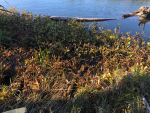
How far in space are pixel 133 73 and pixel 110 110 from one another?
92cm

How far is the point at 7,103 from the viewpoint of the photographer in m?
1.96

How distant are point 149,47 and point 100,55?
1609 mm

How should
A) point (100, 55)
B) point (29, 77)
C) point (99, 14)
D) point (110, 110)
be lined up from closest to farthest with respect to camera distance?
point (110, 110) → point (29, 77) → point (100, 55) → point (99, 14)

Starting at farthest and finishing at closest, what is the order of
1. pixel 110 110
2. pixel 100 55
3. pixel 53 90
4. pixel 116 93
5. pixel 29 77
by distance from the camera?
pixel 100 55 < pixel 29 77 < pixel 53 90 < pixel 116 93 < pixel 110 110

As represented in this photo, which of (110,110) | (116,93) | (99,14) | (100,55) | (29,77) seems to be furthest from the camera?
(99,14)

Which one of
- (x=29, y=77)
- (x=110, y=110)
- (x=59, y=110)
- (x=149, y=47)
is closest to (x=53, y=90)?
(x=59, y=110)

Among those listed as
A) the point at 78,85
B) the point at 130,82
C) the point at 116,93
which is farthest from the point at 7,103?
the point at 130,82

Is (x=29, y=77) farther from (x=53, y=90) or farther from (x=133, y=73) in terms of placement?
(x=133, y=73)

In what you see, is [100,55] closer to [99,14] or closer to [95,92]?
[95,92]

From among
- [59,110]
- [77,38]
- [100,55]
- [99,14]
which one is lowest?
[59,110]

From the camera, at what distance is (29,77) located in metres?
2.44

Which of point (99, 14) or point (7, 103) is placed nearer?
point (7, 103)

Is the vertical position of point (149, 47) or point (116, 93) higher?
point (149, 47)

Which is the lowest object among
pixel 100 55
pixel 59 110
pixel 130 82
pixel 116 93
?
pixel 59 110
